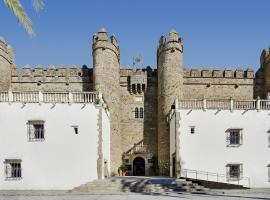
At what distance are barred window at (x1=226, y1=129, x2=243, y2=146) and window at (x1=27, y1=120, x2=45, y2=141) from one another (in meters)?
13.7

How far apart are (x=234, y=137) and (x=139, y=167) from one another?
10406 mm

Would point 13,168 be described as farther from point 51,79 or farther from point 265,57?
point 265,57

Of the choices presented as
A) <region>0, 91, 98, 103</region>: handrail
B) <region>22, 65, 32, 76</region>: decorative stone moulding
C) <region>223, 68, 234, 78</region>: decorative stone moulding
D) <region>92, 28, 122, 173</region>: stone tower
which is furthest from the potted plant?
<region>223, 68, 234, 78</region>: decorative stone moulding

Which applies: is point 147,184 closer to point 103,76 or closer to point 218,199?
point 218,199

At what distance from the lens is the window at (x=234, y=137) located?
24750mm

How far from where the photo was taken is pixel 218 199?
16.4 meters

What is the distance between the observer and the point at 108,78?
30297mm

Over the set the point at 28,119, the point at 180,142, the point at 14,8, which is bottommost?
the point at 180,142

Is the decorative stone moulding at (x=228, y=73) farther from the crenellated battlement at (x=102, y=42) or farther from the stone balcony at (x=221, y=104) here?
the crenellated battlement at (x=102, y=42)

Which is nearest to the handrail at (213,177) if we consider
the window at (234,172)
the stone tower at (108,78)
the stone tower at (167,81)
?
the window at (234,172)

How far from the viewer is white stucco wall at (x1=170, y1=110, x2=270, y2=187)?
960 inches

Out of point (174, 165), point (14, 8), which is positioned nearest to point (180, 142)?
point (174, 165)

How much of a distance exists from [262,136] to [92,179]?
1321 cm

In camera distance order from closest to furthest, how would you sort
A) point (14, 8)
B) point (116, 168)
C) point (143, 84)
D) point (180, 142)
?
point (14, 8) → point (180, 142) → point (116, 168) → point (143, 84)
